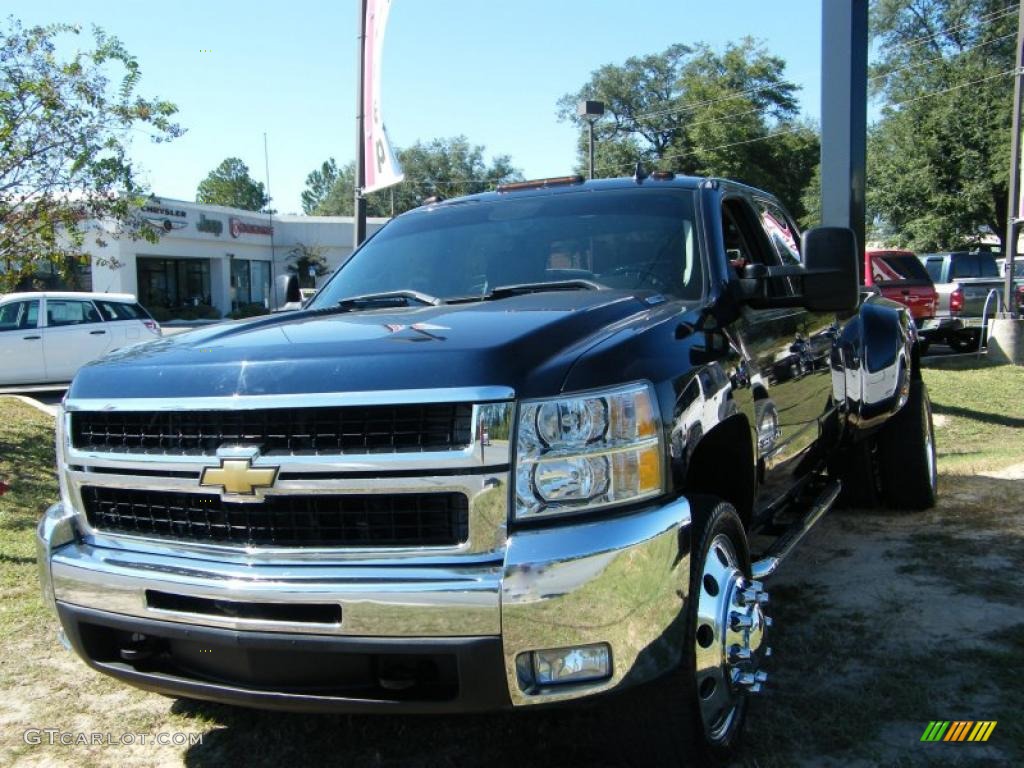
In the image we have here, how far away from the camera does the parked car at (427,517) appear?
7.66 feet

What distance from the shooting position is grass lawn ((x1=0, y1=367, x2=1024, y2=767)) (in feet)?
9.98

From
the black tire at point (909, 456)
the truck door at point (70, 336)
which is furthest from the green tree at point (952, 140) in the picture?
the black tire at point (909, 456)

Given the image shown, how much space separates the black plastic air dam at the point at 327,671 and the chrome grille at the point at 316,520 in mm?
256

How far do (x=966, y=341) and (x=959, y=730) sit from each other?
14993 millimetres

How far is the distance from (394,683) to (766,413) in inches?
72.8

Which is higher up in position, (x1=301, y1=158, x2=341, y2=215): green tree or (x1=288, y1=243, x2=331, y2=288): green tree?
(x1=301, y1=158, x2=341, y2=215): green tree

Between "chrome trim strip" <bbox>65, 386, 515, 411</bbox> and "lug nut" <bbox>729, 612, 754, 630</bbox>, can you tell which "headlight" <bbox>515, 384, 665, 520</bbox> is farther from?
"lug nut" <bbox>729, 612, 754, 630</bbox>

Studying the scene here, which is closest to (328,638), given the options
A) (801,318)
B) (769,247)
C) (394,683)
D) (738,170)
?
(394,683)

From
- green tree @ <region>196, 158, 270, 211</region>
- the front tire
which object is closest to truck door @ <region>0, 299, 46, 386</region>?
the front tire

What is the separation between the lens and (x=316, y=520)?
2518 millimetres

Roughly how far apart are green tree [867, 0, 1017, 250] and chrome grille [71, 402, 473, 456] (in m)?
36.3

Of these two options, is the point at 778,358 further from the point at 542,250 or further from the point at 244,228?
the point at 244,228

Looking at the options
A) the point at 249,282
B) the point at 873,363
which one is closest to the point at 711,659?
the point at 873,363

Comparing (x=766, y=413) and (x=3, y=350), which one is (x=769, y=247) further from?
(x=3, y=350)
